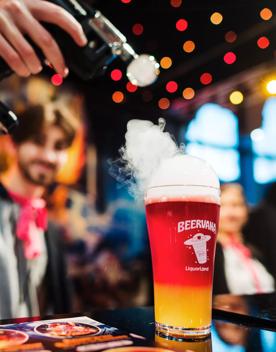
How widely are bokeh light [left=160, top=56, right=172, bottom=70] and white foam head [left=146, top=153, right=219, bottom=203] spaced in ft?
13.0

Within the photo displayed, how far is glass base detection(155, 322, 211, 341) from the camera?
70cm

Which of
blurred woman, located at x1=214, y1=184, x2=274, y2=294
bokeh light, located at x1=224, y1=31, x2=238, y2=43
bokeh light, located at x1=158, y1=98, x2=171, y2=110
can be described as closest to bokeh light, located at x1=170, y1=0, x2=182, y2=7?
bokeh light, located at x1=224, y1=31, x2=238, y2=43

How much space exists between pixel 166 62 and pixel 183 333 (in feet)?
13.7

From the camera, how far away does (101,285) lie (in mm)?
4195

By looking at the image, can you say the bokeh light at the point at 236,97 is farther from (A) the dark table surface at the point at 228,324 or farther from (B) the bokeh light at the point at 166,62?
(A) the dark table surface at the point at 228,324

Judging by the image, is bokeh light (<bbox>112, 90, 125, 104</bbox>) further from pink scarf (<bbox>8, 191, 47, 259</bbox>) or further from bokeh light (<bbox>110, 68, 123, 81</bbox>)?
pink scarf (<bbox>8, 191, 47, 259</bbox>)

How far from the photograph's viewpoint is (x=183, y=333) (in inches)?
27.9

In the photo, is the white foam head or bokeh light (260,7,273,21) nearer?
the white foam head

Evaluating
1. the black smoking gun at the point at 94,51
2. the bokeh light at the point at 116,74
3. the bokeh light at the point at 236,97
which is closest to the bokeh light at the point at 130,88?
the bokeh light at the point at 116,74

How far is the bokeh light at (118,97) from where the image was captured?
14.6ft

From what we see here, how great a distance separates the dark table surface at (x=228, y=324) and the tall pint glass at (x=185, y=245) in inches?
1.6

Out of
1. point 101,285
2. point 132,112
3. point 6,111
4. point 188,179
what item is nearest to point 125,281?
point 101,285

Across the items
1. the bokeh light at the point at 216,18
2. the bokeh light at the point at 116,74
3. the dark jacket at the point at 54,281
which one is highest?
the bokeh light at the point at 216,18

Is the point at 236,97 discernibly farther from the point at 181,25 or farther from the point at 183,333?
the point at 183,333
